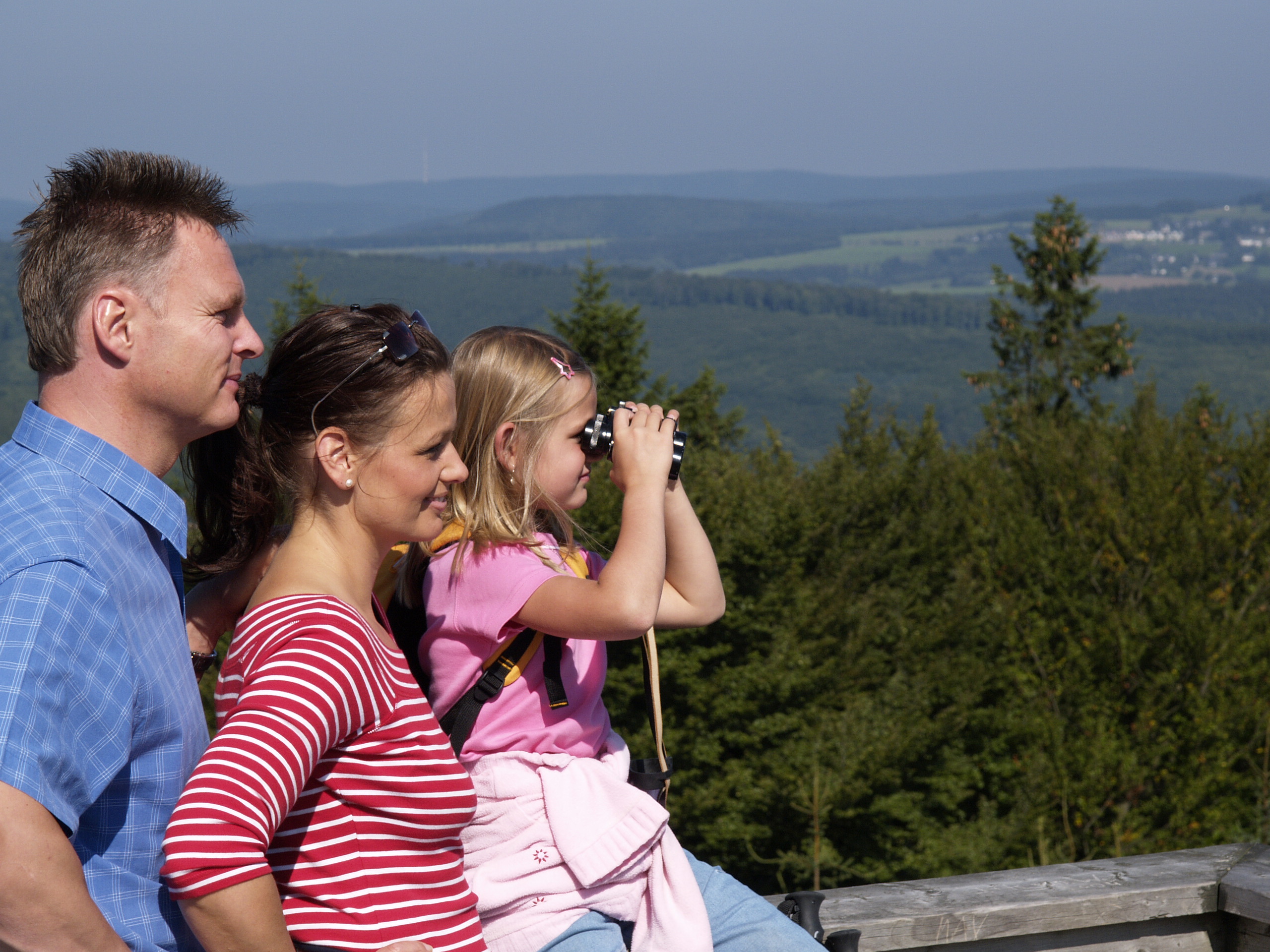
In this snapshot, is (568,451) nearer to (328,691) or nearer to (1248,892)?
(328,691)

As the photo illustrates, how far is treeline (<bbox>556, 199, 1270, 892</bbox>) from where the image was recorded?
37.2 feet

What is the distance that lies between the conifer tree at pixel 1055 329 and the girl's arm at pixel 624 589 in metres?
33.1

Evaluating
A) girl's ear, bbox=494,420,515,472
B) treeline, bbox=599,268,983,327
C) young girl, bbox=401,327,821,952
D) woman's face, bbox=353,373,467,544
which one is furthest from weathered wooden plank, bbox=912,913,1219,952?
treeline, bbox=599,268,983,327

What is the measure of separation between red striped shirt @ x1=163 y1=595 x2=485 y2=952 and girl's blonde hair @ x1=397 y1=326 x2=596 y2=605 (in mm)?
556

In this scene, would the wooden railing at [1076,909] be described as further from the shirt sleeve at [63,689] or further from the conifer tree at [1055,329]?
the conifer tree at [1055,329]

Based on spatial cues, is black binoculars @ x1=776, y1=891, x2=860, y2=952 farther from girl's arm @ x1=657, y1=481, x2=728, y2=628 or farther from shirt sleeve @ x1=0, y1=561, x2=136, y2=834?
shirt sleeve @ x1=0, y1=561, x2=136, y2=834

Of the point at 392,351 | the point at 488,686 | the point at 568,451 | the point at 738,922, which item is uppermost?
the point at 392,351

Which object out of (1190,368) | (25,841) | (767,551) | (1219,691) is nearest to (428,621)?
(25,841)

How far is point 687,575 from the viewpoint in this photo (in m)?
2.53

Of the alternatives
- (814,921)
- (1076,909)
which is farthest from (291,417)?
(1076,909)

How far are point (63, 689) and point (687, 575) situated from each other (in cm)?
142

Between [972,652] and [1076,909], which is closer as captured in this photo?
[1076,909]

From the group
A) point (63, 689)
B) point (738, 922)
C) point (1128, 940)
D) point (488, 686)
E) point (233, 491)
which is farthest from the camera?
point (1128, 940)

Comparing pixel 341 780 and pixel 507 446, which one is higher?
pixel 507 446
